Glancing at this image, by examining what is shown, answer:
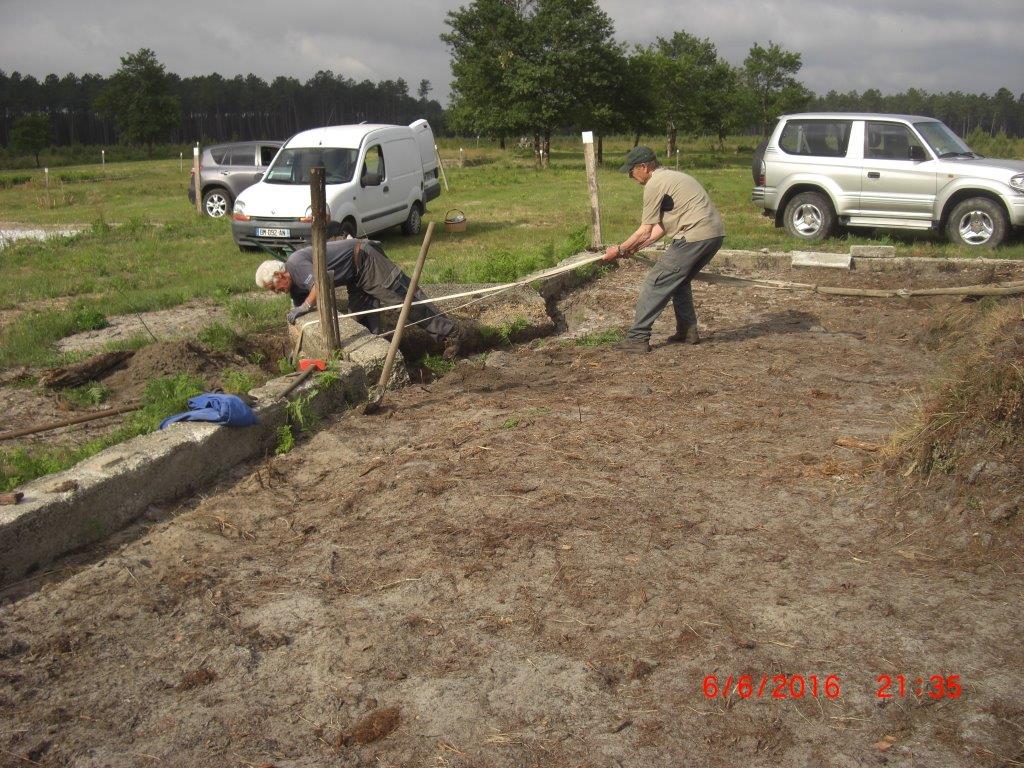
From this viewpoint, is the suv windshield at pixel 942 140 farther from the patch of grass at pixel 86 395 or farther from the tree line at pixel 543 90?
the tree line at pixel 543 90

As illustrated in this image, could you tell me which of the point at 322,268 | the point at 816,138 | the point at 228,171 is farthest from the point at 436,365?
the point at 228,171

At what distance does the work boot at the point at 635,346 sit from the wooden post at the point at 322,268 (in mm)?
2435

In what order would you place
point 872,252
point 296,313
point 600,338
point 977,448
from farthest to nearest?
point 872,252
point 600,338
point 296,313
point 977,448

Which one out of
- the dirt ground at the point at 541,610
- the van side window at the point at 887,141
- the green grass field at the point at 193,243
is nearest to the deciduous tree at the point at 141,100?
the green grass field at the point at 193,243

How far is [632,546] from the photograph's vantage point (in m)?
4.32

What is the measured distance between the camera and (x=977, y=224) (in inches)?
507

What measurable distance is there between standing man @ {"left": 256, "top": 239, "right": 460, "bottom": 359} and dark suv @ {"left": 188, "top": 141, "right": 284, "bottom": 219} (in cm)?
1199

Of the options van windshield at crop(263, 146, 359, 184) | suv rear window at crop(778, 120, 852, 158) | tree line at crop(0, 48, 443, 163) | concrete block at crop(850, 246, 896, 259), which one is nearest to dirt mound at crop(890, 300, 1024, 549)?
concrete block at crop(850, 246, 896, 259)

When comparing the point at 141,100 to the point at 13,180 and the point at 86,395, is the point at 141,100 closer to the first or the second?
the point at 13,180

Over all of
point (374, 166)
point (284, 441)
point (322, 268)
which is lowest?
point (284, 441)

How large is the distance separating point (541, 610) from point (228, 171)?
682 inches

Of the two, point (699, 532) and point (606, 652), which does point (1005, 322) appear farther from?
point (606, 652)

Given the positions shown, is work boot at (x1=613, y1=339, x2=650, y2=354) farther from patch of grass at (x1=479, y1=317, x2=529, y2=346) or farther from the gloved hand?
the gloved hand

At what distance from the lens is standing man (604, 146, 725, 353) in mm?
7707
